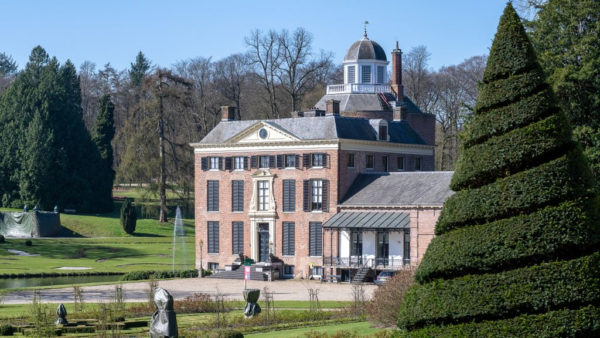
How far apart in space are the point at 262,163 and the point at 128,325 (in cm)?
2349

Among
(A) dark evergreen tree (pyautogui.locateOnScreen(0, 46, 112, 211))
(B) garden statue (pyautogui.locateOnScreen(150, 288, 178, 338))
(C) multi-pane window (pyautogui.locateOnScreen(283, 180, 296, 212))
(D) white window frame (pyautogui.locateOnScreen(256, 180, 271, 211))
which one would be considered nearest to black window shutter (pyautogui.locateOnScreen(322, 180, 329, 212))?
(C) multi-pane window (pyautogui.locateOnScreen(283, 180, 296, 212))

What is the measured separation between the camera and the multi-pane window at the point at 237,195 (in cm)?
5238

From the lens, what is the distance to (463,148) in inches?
599

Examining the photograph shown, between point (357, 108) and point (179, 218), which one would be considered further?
point (179, 218)

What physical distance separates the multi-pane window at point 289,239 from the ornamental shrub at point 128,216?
62.9 ft

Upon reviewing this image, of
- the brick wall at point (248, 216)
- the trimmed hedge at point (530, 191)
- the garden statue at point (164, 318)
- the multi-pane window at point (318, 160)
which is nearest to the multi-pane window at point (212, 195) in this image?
the brick wall at point (248, 216)

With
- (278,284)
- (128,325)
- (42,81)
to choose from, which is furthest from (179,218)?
(128,325)

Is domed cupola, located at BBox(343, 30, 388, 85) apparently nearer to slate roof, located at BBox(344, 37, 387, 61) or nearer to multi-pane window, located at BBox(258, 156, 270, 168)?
slate roof, located at BBox(344, 37, 387, 61)

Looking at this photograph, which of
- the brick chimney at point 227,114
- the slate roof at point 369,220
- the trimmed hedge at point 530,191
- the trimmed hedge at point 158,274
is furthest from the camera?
the brick chimney at point 227,114

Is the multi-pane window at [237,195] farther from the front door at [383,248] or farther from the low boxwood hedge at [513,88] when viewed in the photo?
the low boxwood hedge at [513,88]

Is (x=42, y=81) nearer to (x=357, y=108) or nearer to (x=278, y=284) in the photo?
(x=357, y=108)

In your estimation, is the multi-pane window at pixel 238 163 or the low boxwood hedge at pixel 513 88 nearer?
the low boxwood hedge at pixel 513 88

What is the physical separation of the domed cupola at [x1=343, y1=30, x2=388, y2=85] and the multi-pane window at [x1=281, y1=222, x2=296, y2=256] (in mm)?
12064

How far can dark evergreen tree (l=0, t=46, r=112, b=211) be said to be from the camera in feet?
242
